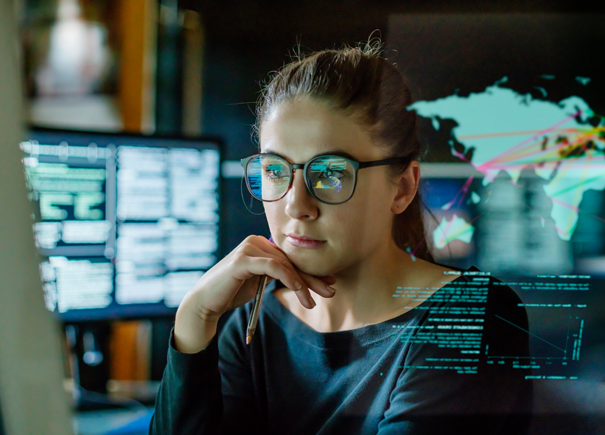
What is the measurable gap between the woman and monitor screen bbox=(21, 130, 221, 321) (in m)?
0.21

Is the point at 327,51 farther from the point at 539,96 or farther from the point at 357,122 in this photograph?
the point at 539,96

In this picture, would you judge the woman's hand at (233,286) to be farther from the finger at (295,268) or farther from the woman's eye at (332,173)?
the woman's eye at (332,173)

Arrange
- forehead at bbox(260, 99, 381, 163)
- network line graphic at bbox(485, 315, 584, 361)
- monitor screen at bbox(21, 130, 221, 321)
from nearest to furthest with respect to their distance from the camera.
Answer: forehead at bbox(260, 99, 381, 163) < network line graphic at bbox(485, 315, 584, 361) < monitor screen at bbox(21, 130, 221, 321)

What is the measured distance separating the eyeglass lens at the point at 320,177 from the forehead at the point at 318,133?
0.6 inches

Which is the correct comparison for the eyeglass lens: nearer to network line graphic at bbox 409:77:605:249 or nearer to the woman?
the woman

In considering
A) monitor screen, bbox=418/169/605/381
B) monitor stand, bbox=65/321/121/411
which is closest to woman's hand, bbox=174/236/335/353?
monitor screen, bbox=418/169/605/381

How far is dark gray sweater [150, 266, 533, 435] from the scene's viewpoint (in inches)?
25.5

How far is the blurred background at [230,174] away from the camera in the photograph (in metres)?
0.66

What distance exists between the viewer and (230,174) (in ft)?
2.48

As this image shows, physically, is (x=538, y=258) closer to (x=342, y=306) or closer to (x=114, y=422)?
(x=342, y=306)

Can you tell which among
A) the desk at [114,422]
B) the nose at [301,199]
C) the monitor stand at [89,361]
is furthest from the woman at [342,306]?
the monitor stand at [89,361]

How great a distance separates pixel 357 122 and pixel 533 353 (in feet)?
1.57

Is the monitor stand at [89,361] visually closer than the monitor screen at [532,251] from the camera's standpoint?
No

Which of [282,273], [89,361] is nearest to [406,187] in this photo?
[282,273]
